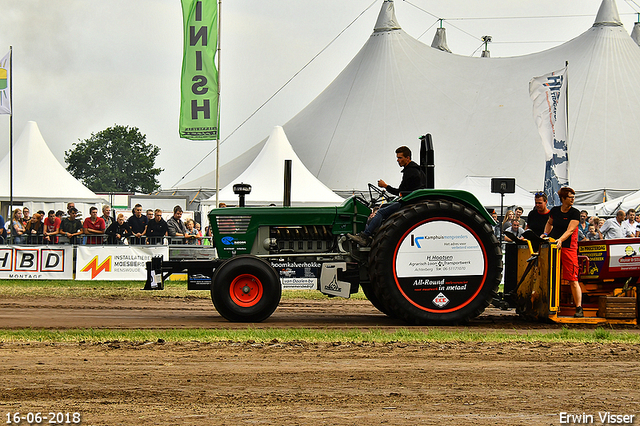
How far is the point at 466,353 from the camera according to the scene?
6656 mm

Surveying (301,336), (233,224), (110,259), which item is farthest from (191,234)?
(301,336)

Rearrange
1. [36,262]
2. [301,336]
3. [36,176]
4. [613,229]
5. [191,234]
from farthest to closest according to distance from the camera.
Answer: [36,176]
[191,234]
[36,262]
[613,229]
[301,336]

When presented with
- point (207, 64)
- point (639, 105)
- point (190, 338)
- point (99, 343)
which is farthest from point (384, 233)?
point (639, 105)

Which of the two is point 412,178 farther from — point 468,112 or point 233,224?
point 468,112

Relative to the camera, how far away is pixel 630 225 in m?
15.2

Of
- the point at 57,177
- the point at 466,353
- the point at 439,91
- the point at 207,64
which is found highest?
the point at 439,91

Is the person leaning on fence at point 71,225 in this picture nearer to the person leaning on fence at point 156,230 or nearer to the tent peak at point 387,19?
the person leaning on fence at point 156,230

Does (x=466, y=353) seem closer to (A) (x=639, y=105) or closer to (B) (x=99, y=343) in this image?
(B) (x=99, y=343)

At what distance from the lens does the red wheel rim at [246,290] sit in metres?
8.69

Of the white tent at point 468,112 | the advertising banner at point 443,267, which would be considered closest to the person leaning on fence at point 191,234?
the advertising banner at point 443,267

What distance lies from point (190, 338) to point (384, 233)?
97.9 inches

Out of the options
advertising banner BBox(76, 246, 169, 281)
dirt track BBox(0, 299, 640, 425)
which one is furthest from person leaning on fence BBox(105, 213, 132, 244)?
dirt track BBox(0, 299, 640, 425)

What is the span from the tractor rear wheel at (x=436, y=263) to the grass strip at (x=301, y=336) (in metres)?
0.62

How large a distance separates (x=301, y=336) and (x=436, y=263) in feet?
6.41
